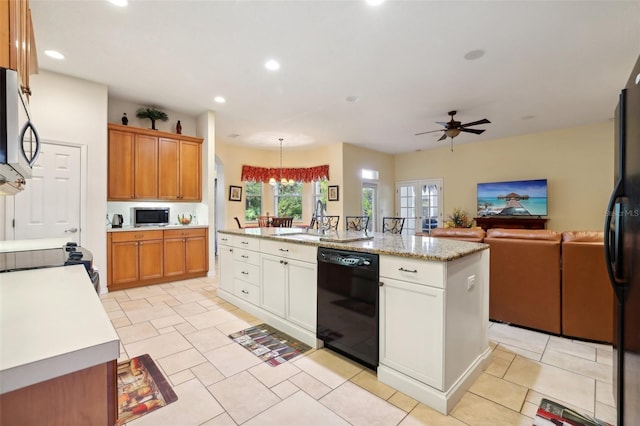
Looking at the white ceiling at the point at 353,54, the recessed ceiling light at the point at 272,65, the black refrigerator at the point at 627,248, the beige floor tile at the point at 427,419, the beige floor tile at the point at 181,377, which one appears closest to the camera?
the black refrigerator at the point at 627,248

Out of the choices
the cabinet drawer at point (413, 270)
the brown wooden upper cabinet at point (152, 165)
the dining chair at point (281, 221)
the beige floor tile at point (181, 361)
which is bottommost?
the beige floor tile at point (181, 361)

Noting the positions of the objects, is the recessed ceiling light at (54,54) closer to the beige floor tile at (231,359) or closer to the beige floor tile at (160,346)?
the beige floor tile at (160,346)

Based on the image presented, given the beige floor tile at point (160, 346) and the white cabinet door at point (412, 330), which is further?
the beige floor tile at point (160, 346)

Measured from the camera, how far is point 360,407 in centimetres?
181

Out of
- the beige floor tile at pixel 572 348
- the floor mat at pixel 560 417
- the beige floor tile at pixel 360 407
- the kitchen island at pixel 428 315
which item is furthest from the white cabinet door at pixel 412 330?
the beige floor tile at pixel 572 348

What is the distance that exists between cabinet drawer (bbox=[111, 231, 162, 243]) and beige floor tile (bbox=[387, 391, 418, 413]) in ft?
13.5

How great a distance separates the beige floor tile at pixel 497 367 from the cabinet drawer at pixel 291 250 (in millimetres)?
1603

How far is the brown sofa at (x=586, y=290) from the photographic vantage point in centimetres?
257

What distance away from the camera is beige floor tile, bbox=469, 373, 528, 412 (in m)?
1.86

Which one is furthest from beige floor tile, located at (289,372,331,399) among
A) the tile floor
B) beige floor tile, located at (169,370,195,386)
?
beige floor tile, located at (169,370,195,386)

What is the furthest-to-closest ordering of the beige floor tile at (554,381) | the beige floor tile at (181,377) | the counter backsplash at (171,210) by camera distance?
1. the counter backsplash at (171,210)
2. the beige floor tile at (181,377)
3. the beige floor tile at (554,381)

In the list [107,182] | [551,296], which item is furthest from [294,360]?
[107,182]

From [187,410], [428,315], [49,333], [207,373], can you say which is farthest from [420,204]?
[49,333]

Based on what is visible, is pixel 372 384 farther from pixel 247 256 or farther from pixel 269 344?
pixel 247 256
